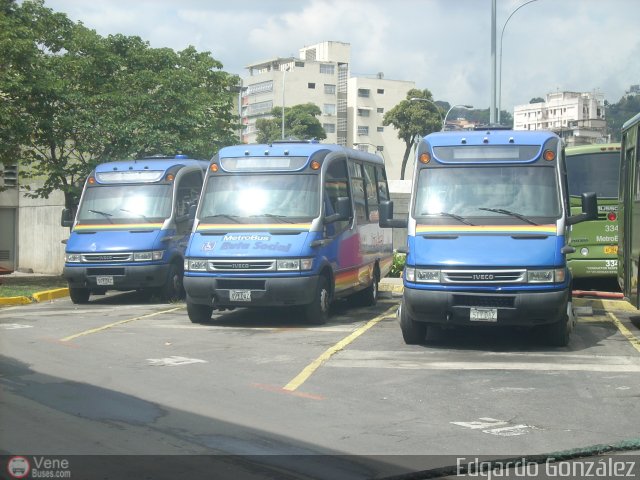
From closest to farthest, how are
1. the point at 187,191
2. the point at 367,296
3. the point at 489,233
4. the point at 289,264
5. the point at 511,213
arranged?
the point at 489,233 → the point at 511,213 → the point at 289,264 → the point at 367,296 → the point at 187,191

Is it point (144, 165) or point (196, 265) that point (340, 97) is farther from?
point (196, 265)

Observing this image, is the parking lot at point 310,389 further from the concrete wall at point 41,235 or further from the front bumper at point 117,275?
the concrete wall at point 41,235

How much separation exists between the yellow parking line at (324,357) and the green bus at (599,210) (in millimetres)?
5270

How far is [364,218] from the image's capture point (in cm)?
1714

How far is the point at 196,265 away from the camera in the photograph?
1444 centimetres

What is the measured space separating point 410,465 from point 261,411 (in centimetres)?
217

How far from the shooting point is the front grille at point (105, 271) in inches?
698

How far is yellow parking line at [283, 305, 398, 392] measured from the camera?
976 cm

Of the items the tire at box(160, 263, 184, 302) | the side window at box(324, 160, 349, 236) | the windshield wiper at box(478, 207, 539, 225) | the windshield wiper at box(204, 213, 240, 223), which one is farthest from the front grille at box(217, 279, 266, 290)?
the tire at box(160, 263, 184, 302)

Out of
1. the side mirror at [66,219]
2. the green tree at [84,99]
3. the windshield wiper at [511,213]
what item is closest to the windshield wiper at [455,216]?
the windshield wiper at [511,213]

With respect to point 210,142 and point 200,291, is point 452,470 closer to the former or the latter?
point 200,291

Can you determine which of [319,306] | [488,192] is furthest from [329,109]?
[488,192]

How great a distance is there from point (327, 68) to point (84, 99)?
92.7 metres

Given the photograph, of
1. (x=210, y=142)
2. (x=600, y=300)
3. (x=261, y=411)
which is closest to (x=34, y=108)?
(x=210, y=142)
